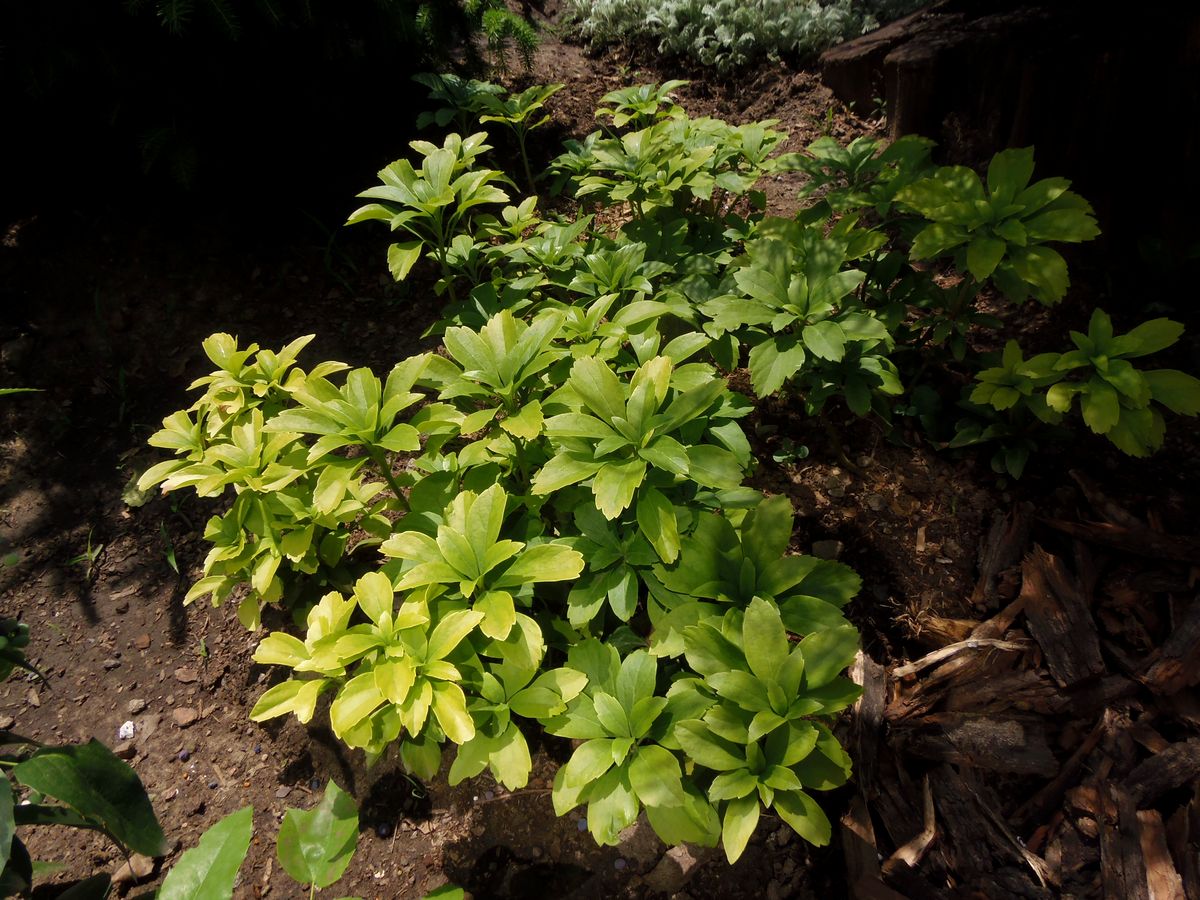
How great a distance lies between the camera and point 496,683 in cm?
169

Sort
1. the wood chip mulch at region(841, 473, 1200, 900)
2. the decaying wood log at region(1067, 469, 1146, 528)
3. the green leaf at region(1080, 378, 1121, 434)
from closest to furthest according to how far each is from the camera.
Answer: the wood chip mulch at region(841, 473, 1200, 900) < the green leaf at region(1080, 378, 1121, 434) < the decaying wood log at region(1067, 469, 1146, 528)

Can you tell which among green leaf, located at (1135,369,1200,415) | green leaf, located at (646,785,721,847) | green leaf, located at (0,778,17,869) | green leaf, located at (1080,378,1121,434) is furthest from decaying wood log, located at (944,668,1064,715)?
green leaf, located at (0,778,17,869)

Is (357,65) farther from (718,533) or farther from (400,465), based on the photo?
(718,533)

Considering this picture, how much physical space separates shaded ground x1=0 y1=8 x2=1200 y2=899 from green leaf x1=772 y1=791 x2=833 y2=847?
23.8 inches

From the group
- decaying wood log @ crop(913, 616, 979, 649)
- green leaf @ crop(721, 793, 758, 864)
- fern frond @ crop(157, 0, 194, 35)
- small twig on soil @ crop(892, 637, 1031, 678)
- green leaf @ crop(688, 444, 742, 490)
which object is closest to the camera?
green leaf @ crop(721, 793, 758, 864)

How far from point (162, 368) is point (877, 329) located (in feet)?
10.4

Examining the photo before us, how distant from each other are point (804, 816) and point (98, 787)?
1461 mm

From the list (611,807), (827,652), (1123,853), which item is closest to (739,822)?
(611,807)

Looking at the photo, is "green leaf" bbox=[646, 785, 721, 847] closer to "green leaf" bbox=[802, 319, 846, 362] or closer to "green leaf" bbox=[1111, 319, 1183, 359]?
"green leaf" bbox=[802, 319, 846, 362]

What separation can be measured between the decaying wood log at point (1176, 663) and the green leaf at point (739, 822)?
1456mm

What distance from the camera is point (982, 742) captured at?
2.03 meters

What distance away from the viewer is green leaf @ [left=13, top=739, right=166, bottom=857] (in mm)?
1276

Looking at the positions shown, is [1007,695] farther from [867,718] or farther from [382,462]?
[382,462]

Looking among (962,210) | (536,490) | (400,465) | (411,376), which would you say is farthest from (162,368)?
(962,210)
